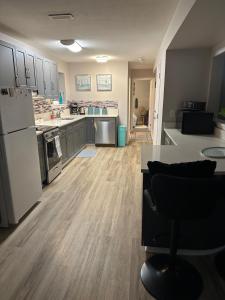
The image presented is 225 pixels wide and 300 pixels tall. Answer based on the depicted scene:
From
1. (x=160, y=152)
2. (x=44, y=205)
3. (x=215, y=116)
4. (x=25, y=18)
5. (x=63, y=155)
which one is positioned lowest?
(x=44, y=205)

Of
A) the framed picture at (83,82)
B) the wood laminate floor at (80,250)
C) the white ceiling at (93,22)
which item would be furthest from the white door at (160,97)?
the framed picture at (83,82)

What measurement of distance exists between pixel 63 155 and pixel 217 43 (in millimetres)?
3339

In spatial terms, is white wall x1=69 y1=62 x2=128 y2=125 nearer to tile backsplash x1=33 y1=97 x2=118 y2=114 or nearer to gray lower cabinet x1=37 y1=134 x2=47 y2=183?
tile backsplash x1=33 y1=97 x2=118 y2=114

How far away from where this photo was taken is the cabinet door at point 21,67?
10.2 feet

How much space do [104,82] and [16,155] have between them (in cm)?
444

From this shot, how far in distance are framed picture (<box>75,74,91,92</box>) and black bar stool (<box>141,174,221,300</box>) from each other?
5.38 m

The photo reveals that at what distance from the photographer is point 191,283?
159cm

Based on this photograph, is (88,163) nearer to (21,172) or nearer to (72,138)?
(72,138)

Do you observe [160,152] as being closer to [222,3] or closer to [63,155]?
[222,3]

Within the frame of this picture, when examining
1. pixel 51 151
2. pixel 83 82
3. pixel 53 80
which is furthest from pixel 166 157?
pixel 83 82

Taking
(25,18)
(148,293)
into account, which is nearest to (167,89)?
(25,18)

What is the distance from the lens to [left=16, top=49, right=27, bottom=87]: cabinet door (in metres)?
3.10

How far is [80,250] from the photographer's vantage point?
202 cm

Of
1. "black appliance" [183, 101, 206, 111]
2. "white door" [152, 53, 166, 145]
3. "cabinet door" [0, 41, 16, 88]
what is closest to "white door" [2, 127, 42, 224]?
"cabinet door" [0, 41, 16, 88]
